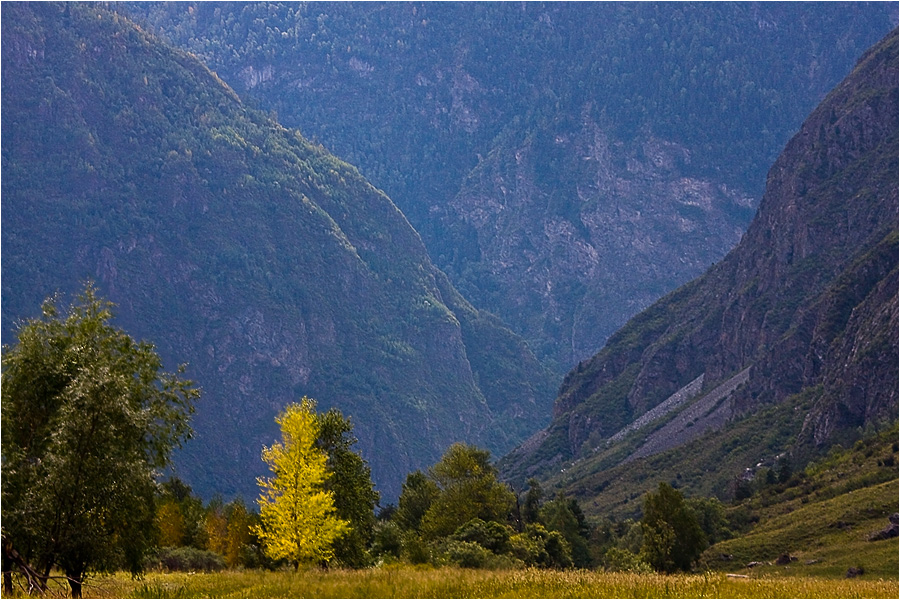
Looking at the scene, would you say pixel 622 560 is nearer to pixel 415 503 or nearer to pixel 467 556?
Result: pixel 415 503

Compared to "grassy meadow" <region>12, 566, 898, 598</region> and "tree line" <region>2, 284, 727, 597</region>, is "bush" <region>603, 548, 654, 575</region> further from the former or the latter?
"grassy meadow" <region>12, 566, 898, 598</region>

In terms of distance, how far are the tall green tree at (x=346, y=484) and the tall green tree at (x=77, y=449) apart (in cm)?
2039

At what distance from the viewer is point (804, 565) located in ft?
391

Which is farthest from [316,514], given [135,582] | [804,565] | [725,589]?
[804,565]

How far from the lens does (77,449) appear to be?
4147 centimetres

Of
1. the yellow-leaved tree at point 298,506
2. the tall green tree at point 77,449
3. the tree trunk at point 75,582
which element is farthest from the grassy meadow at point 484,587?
the yellow-leaved tree at point 298,506

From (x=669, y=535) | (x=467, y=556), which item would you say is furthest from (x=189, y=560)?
(x=669, y=535)

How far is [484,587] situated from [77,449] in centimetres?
1546

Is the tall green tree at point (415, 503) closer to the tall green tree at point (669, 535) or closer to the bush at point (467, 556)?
the tall green tree at point (669, 535)

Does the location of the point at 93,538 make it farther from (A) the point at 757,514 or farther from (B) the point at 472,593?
(A) the point at 757,514

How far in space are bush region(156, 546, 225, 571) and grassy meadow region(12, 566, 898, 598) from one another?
35.9 meters

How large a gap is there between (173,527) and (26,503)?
218 ft

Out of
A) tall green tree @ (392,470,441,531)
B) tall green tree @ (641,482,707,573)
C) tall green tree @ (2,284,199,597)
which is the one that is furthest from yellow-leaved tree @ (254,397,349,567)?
tall green tree @ (392,470,441,531)

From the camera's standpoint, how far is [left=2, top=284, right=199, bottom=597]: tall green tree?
135 feet
